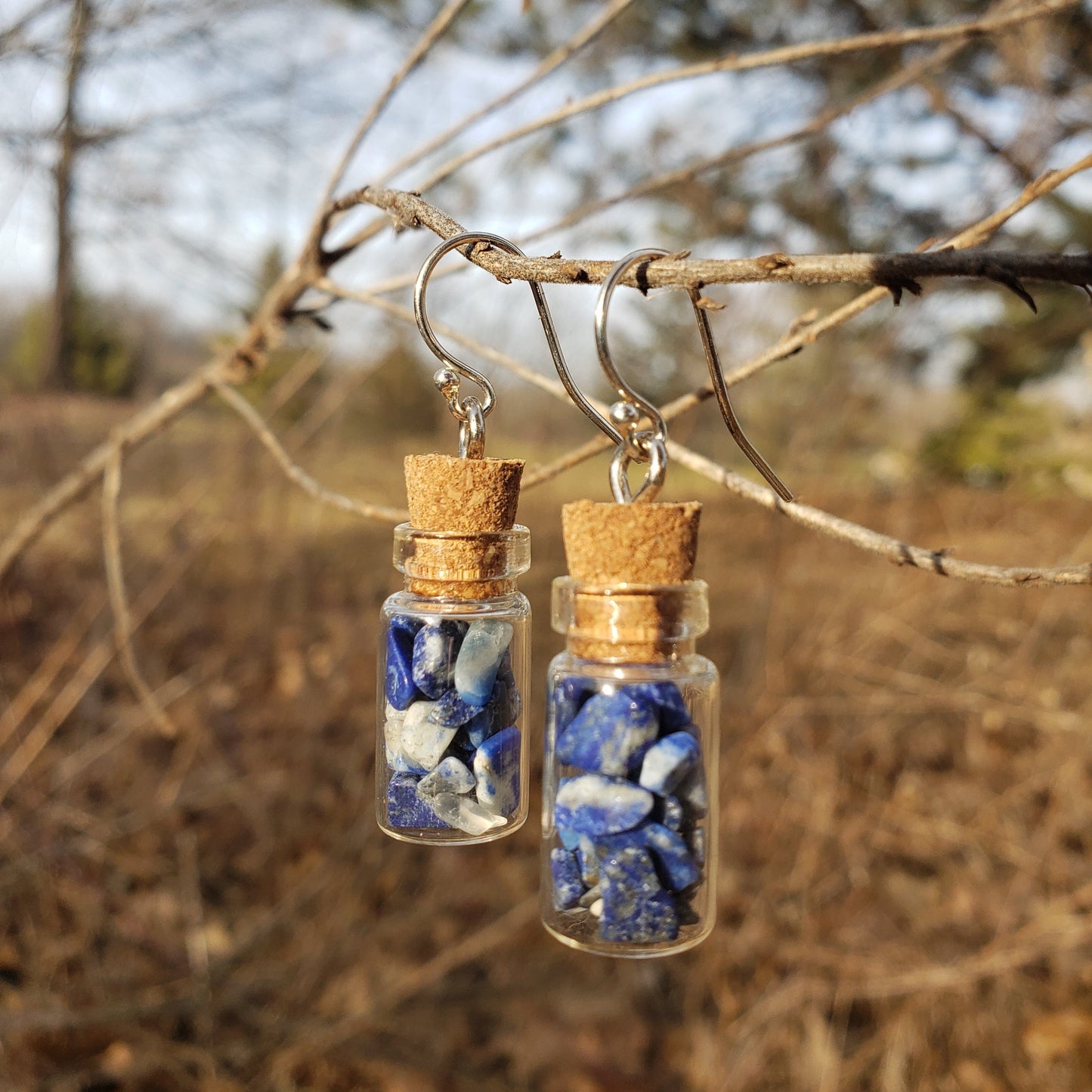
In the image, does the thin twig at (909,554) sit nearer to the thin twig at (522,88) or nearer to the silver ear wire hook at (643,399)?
the silver ear wire hook at (643,399)

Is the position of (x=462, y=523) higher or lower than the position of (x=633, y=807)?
higher

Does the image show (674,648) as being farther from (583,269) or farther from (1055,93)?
(1055,93)

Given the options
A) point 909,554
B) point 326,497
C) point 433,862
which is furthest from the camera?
point 433,862

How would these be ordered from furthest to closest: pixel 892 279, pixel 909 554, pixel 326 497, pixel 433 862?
1. pixel 433 862
2. pixel 326 497
3. pixel 909 554
4. pixel 892 279

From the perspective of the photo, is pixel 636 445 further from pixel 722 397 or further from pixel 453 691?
pixel 453 691

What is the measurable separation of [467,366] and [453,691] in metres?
0.25

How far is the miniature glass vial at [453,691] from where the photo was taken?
75 centimetres

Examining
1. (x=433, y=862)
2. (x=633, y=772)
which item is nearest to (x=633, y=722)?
(x=633, y=772)

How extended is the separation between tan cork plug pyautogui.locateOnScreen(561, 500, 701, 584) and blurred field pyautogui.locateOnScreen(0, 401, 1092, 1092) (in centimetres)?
196

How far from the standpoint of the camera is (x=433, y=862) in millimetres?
3457

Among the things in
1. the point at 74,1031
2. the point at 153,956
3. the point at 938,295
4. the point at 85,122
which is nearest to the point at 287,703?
the point at 153,956

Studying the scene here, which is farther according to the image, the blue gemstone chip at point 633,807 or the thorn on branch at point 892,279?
the blue gemstone chip at point 633,807

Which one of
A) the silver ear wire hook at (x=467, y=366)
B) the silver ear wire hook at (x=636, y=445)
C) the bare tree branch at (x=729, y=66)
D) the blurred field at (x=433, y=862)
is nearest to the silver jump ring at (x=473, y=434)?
the silver ear wire hook at (x=467, y=366)

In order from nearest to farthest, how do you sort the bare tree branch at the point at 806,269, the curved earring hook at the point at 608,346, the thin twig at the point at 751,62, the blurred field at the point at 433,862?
the bare tree branch at the point at 806,269 < the curved earring hook at the point at 608,346 < the thin twig at the point at 751,62 < the blurred field at the point at 433,862
